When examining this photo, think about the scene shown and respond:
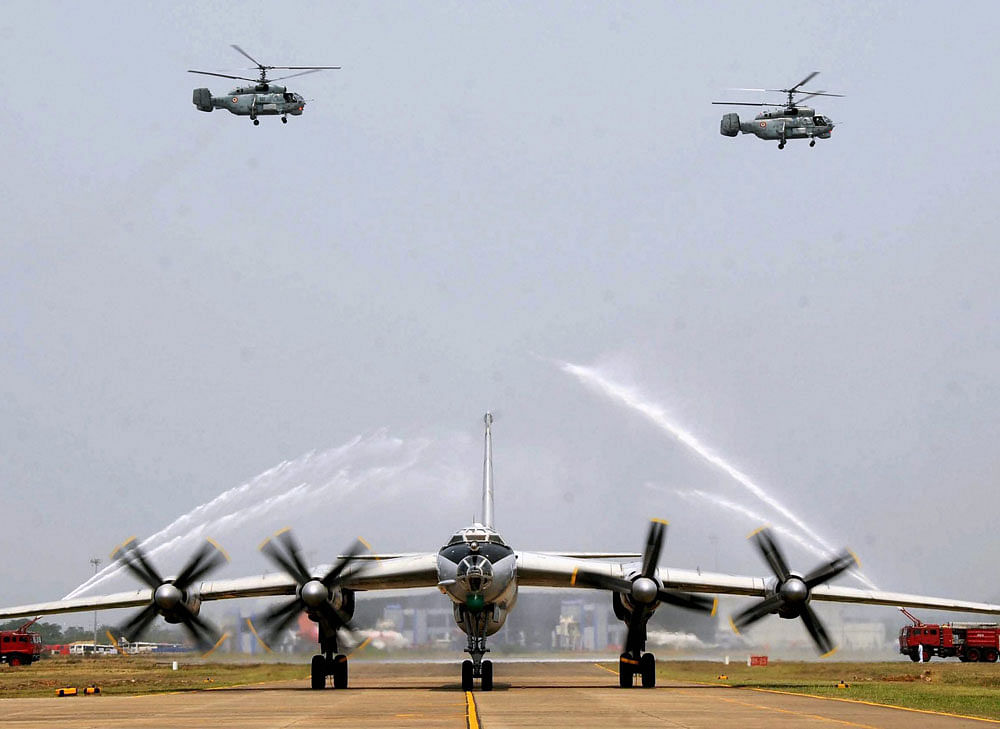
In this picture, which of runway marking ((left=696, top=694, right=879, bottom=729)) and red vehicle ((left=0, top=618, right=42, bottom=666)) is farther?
red vehicle ((left=0, top=618, right=42, bottom=666))

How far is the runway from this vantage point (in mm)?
22344

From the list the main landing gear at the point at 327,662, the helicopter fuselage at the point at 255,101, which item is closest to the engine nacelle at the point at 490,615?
the main landing gear at the point at 327,662

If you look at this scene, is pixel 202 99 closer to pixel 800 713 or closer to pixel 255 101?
pixel 255 101

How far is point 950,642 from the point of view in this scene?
65.8m

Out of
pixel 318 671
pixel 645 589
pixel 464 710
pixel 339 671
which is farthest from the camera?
pixel 339 671

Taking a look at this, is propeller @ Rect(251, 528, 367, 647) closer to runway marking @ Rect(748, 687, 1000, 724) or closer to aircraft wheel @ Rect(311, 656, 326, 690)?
aircraft wheel @ Rect(311, 656, 326, 690)

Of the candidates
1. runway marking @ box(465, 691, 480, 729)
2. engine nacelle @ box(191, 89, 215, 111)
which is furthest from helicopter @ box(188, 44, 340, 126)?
runway marking @ box(465, 691, 480, 729)

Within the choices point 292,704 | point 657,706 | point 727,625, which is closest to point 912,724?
point 657,706

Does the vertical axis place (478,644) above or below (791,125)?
below

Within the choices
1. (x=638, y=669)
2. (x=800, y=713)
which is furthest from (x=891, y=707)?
(x=638, y=669)

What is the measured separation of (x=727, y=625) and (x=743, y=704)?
31638 millimetres

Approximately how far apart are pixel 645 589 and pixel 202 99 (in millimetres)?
29927

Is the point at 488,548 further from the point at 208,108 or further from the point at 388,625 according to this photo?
the point at 208,108

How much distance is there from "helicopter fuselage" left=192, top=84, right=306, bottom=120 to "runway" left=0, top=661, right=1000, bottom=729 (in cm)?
2544
